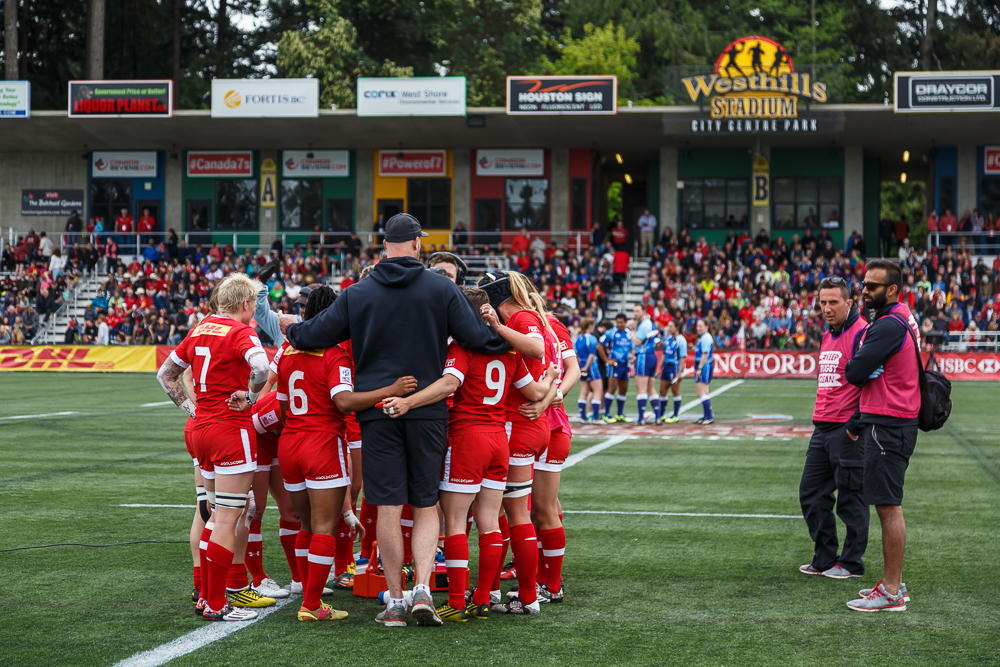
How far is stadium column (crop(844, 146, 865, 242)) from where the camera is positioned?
1574 inches

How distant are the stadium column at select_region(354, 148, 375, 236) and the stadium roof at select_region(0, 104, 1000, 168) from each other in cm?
72

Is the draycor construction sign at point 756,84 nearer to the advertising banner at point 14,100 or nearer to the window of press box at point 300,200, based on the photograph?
the window of press box at point 300,200

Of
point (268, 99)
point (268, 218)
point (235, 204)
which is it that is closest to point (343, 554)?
point (268, 99)

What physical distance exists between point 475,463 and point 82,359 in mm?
28140

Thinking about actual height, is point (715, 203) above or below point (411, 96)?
below

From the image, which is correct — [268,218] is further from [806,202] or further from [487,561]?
[487,561]

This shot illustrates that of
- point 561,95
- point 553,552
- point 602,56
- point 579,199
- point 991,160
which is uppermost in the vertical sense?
point 602,56

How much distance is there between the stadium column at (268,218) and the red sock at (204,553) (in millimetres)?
37693

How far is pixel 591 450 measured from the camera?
1397cm

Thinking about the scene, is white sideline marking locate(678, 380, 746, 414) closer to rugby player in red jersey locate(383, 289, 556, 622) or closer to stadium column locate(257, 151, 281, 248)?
rugby player in red jersey locate(383, 289, 556, 622)

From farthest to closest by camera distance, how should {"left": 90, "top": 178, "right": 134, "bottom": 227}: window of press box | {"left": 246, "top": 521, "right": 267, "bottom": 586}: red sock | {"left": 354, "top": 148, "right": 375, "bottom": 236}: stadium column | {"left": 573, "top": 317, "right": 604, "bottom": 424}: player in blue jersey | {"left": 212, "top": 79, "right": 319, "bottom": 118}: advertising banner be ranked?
{"left": 90, "top": 178, "right": 134, "bottom": 227}: window of press box < {"left": 354, "top": 148, "right": 375, "bottom": 236}: stadium column < {"left": 212, "top": 79, "right": 319, "bottom": 118}: advertising banner < {"left": 573, "top": 317, "right": 604, "bottom": 424}: player in blue jersey < {"left": 246, "top": 521, "right": 267, "bottom": 586}: red sock

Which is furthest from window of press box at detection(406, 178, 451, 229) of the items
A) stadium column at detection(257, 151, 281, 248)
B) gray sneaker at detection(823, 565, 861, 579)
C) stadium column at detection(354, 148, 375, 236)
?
gray sneaker at detection(823, 565, 861, 579)

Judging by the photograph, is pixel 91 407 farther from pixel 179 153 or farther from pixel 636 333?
pixel 179 153

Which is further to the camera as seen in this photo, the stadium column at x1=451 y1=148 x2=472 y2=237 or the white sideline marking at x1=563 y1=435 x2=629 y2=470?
the stadium column at x1=451 y1=148 x2=472 y2=237
